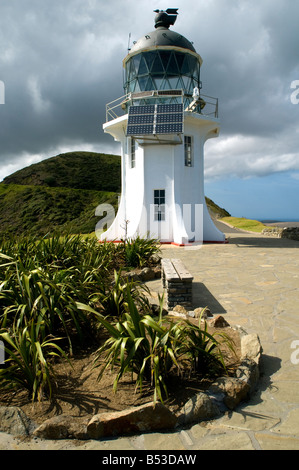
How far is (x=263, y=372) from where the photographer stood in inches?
146

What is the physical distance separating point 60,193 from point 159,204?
2558 cm

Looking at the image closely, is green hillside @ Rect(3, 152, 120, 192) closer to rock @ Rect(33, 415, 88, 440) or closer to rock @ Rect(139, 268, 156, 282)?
rock @ Rect(139, 268, 156, 282)

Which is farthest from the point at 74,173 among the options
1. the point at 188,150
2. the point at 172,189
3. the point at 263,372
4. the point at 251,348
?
the point at 263,372

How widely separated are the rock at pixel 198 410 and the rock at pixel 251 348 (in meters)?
0.90

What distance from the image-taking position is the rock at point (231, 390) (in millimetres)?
3033

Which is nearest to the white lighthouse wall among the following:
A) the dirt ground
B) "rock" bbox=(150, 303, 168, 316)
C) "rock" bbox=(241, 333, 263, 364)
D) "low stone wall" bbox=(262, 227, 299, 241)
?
"low stone wall" bbox=(262, 227, 299, 241)

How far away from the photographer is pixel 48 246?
7.10 meters

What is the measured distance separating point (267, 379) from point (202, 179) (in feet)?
47.8

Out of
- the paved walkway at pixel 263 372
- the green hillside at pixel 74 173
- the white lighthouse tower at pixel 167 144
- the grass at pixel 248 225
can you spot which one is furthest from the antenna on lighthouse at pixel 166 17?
the green hillside at pixel 74 173

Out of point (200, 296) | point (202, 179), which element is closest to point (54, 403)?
point (200, 296)

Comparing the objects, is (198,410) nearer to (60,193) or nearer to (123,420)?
(123,420)

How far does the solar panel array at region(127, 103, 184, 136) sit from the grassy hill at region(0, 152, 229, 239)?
48.7 feet

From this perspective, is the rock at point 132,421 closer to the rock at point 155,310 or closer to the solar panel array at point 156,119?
the rock at point 155,310

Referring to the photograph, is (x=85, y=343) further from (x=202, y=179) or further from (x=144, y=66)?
(x=144, y=66)
